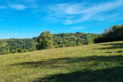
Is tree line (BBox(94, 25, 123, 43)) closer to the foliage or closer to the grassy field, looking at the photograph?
the grassy field

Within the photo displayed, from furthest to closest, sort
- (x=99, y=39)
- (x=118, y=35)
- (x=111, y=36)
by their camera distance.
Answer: (x=99, y=39), (x=111, y=36), (x=118, y=35)

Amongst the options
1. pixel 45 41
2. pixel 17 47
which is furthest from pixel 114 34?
pixel 17 47

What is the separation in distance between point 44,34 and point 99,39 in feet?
98.8

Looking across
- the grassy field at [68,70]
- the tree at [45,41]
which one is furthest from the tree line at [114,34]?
the grassy field at [68,70]

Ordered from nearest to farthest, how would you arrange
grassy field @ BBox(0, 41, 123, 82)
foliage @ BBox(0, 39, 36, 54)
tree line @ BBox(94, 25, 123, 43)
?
grassy field @ BBox(0, 41, 123, 82) < tree line @ BBox(94, 25, 123, 43) < foliage @ BBox(0, 39, 36, 54)

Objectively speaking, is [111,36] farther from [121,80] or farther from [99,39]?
[121,80]

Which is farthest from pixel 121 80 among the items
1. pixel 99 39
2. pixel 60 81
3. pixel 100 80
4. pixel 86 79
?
→ pixel 99 39

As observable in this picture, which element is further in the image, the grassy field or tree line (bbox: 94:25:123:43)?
tree line (bbox: 94:25:123:43)

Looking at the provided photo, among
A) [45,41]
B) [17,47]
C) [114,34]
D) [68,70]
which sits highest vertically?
[114,34]

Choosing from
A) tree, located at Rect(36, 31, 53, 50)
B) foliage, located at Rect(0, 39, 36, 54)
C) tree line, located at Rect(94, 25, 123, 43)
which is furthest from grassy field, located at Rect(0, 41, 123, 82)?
foliage, located at Rect(0, 39, 36, 54)

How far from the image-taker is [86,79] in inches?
193

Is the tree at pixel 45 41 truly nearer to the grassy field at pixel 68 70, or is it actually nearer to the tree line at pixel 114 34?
the tree line at pixel 114 34

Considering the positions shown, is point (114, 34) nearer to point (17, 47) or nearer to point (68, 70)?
point (68, 70)

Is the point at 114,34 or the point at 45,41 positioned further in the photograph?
the point at 114,34
